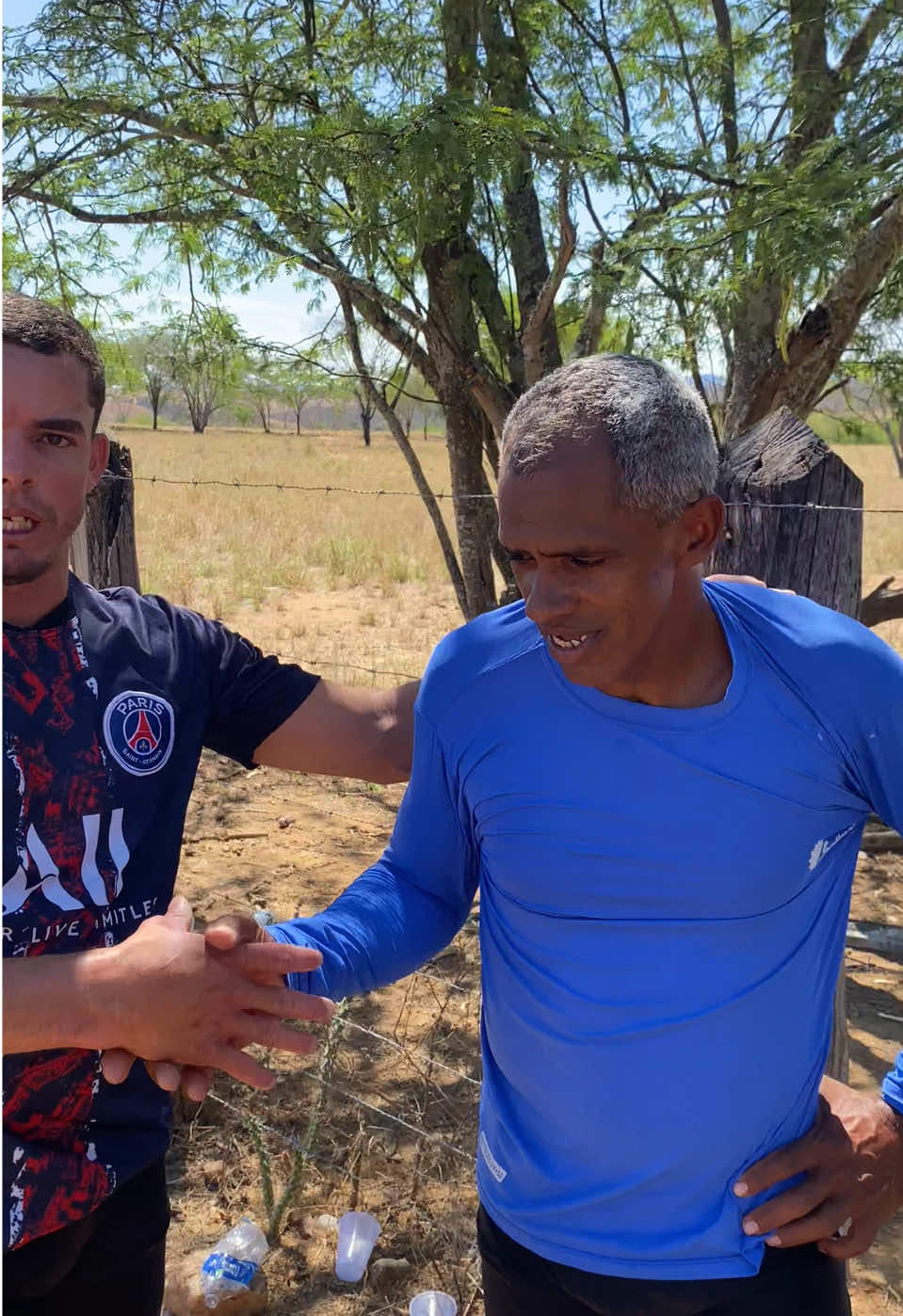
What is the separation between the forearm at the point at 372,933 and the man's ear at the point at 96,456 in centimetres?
72

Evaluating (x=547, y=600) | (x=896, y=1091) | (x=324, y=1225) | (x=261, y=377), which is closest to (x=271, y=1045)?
(x=547, y=600)

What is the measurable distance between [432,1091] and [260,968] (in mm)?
2124

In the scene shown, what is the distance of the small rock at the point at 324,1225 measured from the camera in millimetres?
2746

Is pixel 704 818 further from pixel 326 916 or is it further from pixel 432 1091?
pixel 432 1091

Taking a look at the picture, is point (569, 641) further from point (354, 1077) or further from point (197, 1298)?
point (354, 1077)

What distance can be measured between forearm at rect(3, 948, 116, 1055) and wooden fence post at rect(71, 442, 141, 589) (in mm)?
1897

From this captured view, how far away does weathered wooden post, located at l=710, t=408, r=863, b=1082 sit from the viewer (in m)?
2.02

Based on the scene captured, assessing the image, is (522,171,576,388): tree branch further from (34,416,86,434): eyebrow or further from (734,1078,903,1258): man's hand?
(734,1078,903,1258): man's hand

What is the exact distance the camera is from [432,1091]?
3.30 m

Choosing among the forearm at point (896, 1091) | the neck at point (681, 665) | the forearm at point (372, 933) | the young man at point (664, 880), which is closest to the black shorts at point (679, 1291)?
the young man at point (664, 880)

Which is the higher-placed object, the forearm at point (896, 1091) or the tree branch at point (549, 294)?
the tree branch at point (549, 294)

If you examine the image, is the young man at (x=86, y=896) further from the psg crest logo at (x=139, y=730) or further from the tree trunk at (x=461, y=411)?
the tree trunk at (x=461, y=411)

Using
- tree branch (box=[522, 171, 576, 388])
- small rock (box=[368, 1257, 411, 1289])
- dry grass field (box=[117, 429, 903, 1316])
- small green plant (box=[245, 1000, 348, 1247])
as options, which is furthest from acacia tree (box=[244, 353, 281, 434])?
small rock (box=[368, 1257, 411, 1289])

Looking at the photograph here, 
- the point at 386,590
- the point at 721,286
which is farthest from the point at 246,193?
the point at 386,590
